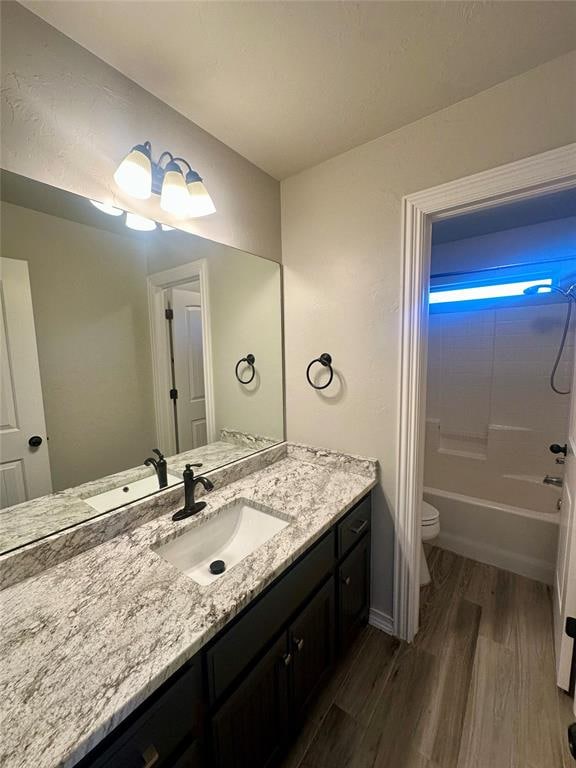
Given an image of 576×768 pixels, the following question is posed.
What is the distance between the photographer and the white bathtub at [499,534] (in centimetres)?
188

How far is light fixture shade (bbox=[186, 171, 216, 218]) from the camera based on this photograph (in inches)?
45.3

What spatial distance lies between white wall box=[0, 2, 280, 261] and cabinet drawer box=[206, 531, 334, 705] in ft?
4.30

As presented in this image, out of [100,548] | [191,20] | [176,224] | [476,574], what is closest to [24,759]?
[100,548]

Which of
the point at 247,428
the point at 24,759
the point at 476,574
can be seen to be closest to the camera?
the point at 24,759

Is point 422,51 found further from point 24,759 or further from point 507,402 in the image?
point 507,402

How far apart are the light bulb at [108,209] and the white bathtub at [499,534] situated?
2410 millimetres

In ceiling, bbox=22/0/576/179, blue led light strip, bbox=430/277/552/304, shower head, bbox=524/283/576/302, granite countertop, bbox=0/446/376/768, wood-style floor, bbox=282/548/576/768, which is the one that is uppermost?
ceiling, bbox=22/0/576/179

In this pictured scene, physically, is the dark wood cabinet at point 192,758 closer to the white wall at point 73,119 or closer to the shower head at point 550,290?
the white wall at point 73,119

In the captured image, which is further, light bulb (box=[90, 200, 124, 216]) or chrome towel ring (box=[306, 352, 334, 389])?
chrome towel ring (box=[306, 352, 334, 389])

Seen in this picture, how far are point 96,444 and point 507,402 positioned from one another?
9.34ft

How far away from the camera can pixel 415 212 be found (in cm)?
132

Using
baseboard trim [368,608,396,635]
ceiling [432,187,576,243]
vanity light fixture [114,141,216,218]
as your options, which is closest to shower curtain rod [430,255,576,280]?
ceiling [432,187,576,243]

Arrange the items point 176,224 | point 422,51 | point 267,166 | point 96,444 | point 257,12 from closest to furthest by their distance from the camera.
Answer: point 257,12 < point 422,51 < point 96,444 < point 176,224 < point 267,166

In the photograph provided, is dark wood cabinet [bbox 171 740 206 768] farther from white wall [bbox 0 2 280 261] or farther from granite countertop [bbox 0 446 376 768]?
white wall [bbox 0 2 280 261]
